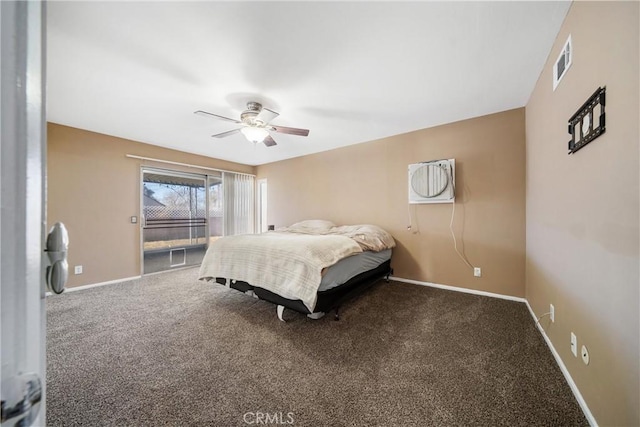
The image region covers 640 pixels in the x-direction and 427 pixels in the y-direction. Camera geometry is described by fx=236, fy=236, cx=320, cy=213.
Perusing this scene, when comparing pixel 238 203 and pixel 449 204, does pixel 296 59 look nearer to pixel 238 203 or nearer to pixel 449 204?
pixel 449 204

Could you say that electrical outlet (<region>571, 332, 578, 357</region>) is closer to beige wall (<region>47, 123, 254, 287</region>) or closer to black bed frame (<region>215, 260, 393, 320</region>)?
black bed frame (<region>215, 260, 393, 320</region>)

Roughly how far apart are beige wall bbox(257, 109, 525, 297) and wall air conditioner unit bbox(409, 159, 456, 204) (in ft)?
0.37

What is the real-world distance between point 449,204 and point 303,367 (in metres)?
2.74

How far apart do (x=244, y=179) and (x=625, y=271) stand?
5631mm

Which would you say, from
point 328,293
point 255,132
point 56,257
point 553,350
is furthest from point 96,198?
point 553,350

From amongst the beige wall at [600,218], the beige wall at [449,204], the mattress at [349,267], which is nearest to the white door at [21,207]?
the beige wall at [600,218]

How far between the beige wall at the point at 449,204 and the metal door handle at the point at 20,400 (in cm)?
361

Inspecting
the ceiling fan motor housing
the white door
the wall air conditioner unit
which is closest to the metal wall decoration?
the wall air conditioner unit

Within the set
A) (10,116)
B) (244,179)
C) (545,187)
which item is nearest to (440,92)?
(545,187)

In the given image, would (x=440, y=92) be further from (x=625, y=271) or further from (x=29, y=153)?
(x=29, y=153)

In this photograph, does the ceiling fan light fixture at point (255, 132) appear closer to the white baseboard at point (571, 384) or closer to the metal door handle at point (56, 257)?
the metal door handle at point (56, 257)

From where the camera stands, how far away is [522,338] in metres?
1.98

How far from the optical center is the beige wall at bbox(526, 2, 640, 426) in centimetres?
97

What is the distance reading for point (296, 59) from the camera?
193 cm
